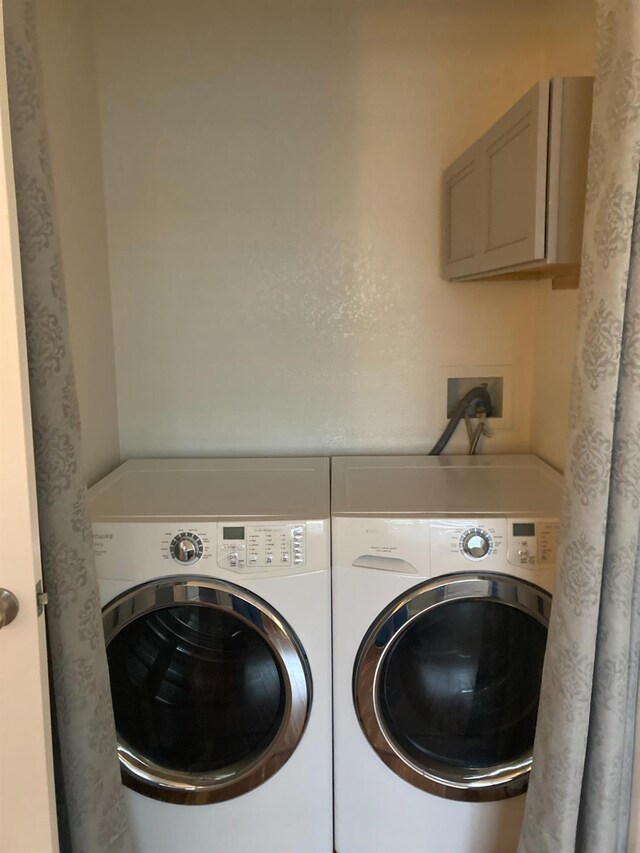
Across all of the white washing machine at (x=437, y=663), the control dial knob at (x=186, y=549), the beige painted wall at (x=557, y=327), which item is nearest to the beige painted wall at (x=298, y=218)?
the beige painted wall at (x=557, y=327)

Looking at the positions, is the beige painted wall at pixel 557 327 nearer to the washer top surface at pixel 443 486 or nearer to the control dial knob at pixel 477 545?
the washer top surface at pixel 443 486

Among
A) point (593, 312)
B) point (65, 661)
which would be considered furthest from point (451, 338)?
point (65, 661)

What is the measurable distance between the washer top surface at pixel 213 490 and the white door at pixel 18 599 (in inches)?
20.0

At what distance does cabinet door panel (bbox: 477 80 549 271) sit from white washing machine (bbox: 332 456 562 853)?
582 mm

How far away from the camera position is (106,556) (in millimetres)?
1563

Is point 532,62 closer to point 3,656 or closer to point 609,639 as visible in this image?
point 609,639

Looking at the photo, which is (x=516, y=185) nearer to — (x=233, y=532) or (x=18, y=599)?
(x=233, y=532)

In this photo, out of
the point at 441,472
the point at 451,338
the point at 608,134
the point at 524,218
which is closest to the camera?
the point at 608,134

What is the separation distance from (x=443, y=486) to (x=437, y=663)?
45 cm

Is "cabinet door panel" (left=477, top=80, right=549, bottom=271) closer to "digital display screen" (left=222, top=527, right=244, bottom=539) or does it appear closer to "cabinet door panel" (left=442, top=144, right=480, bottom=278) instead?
"cabinet door panel" (left=442, top=144, right=480, bottom=278)

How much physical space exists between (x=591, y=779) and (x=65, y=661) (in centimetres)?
98

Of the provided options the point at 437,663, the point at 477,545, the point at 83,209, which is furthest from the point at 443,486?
the point at 83,209

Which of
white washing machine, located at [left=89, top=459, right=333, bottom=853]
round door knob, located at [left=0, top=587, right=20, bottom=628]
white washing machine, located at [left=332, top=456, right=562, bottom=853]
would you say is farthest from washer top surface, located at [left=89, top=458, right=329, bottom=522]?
round door knob, located at [left=0, top=587, right=20, bottom=628]

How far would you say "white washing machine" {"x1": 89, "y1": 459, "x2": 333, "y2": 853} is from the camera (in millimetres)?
1549
